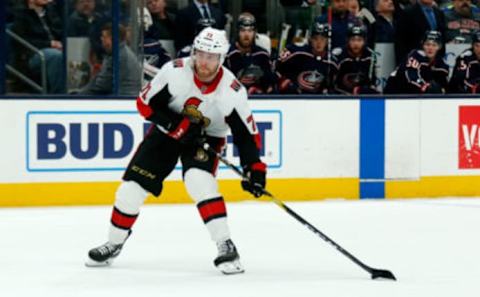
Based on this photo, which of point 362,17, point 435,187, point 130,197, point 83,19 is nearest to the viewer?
point 130,197

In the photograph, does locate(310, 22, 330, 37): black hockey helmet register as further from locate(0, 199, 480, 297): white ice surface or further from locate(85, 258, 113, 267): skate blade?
locate(85, 258, 113, 267): skate blade

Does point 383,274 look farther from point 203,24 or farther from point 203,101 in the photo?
point 203,24

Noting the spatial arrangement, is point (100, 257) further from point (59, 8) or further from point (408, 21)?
point (408, 21)

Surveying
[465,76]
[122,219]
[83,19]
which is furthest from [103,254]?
[465,76]

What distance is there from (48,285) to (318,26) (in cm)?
441

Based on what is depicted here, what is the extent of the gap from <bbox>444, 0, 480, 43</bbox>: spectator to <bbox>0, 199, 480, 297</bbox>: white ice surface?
168 cm

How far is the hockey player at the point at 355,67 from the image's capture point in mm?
10102

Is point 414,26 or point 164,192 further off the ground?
point 414,26

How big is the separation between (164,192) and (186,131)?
2.74 meters

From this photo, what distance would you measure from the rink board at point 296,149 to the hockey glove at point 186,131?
259cm

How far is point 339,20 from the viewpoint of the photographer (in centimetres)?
A: 1009

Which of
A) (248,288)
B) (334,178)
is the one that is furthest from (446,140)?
(248,288)

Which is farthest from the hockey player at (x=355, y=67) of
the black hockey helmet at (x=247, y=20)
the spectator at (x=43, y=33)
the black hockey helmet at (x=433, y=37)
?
the spectator at (x=43, y=33)

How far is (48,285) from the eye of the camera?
6051mm
